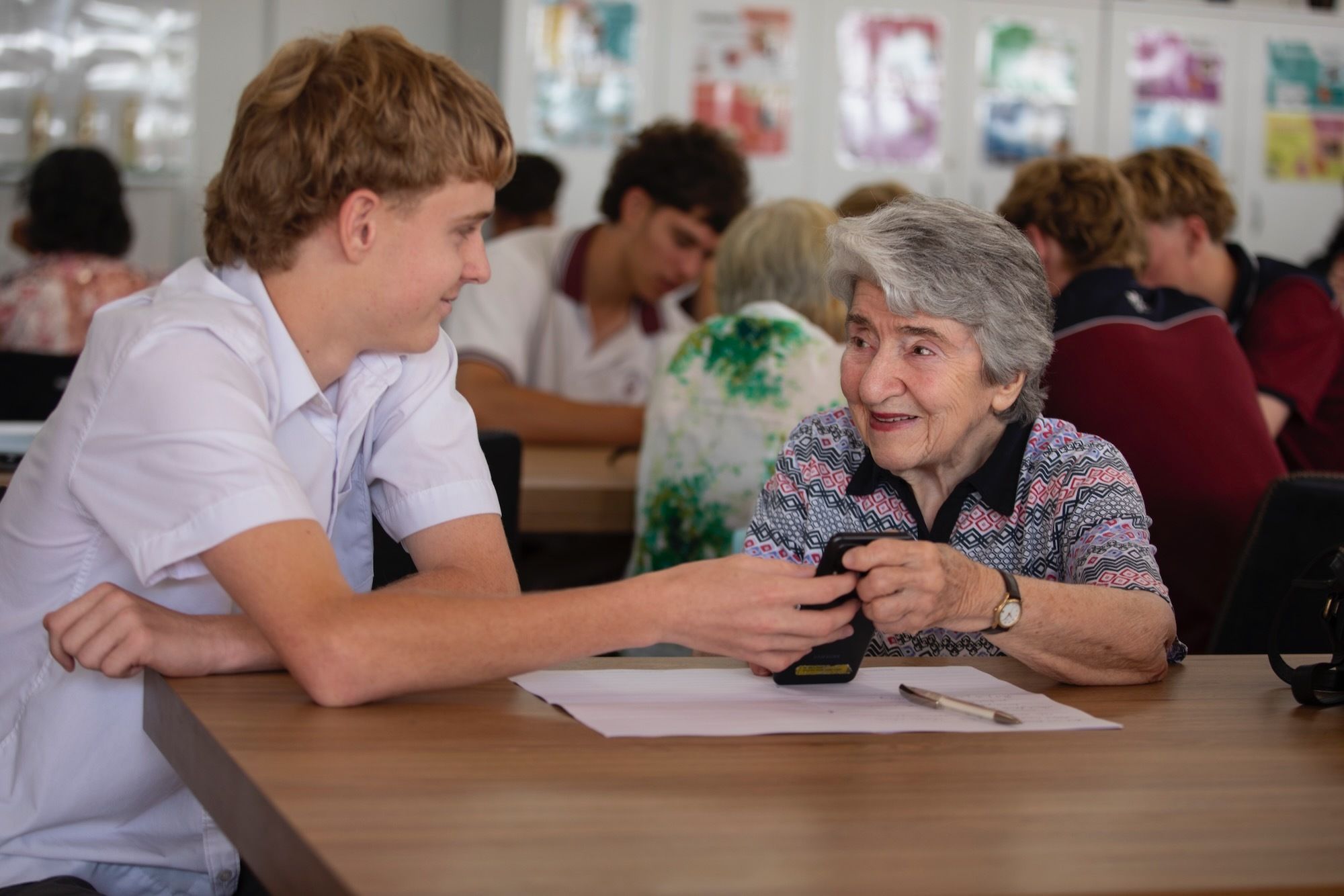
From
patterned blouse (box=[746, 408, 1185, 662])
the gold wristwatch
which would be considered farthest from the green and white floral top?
the gold wristwatch

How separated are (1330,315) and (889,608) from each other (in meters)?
2.27

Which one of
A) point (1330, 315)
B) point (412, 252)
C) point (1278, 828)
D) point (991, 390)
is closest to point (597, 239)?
point (1330, 315)

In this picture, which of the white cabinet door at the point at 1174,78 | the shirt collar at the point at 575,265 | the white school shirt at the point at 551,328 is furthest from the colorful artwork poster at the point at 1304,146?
the shirt collar at the point at 575,265

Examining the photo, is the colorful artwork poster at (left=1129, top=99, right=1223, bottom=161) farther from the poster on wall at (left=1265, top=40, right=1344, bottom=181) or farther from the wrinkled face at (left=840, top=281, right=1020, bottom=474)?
the wrinkled face at (left=840, top=281, right=1020, bottom=474)

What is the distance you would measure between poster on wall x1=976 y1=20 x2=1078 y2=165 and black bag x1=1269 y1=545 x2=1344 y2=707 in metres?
Result: 4.75

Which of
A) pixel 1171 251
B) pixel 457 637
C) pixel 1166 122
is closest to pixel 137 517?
pixel 457 637

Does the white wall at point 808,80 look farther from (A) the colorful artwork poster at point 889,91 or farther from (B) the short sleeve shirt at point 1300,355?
(B) the short sleeve shirt at point 1300,355

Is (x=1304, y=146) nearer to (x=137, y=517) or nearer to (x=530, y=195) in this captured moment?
(x=530, y=195)

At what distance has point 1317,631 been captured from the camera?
1.92m

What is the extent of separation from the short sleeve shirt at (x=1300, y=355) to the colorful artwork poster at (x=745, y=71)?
9.13 ft

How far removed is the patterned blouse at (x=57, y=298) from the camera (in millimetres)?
4496

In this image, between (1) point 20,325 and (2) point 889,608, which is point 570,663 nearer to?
(2) point 889,608

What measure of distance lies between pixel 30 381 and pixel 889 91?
3.81 meters

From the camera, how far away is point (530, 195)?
4.86m
